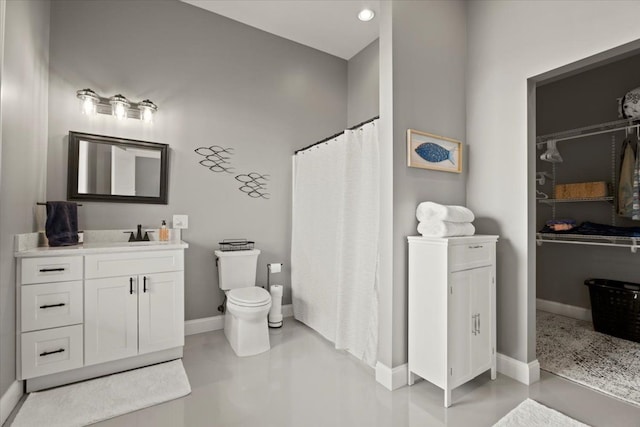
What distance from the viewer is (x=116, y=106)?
2.52 m

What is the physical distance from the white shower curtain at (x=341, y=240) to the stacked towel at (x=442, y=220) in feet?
1.11

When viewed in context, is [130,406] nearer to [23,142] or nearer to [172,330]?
[172,330]

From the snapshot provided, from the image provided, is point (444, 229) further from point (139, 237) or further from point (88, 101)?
point (88, 101)

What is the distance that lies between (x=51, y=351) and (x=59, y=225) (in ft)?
2.71

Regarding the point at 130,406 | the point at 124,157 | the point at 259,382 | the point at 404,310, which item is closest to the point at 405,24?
the point at 404,310

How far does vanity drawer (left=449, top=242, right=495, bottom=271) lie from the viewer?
1.85m

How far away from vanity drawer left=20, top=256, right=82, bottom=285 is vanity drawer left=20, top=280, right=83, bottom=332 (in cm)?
4

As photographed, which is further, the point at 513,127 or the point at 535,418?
the point at 513,127

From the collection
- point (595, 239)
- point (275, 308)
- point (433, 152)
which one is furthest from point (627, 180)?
point (275, 308)

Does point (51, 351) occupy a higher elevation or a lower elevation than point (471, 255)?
lower

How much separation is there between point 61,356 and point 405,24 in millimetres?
3230

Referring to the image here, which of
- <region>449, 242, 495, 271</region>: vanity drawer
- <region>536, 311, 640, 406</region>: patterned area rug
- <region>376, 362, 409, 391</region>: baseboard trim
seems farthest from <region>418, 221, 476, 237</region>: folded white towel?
<region>536, 311, 640, 406</region>: patterned area rug

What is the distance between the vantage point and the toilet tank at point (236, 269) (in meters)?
2.80

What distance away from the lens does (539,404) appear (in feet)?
5.90
